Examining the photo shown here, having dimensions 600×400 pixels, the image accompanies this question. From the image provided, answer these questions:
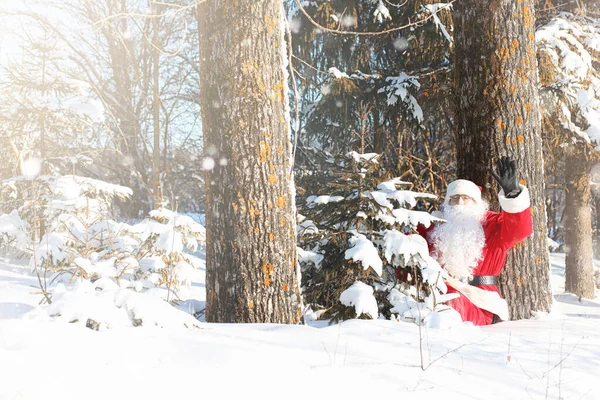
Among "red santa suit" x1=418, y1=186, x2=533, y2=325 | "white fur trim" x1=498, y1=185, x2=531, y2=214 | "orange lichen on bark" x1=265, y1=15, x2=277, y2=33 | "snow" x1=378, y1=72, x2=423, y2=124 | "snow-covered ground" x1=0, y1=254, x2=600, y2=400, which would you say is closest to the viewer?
"snow-covered ground" x1=0, y1=254, x2=600, y2=400

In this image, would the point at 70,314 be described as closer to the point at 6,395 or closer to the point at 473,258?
the point at 6,395

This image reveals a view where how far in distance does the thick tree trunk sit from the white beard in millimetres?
314

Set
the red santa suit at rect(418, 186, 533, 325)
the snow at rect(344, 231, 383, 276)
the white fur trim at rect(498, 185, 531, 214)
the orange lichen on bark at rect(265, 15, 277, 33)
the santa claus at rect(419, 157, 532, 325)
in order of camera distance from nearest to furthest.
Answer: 1. the orange lichen on bark at rect(265, 15, 277, 33)
2. the white fur trim at rect(498, 185, 531, 214)
3. the red santa suit at rect(418, 186, 533, 325)
4. the santa claus at rect(419, 157, 532, 325)
5. the snow at rect(344, 231, 383, 276)

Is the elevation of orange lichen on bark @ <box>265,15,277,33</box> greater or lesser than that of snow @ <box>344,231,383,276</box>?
greater

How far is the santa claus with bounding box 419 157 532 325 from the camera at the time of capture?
444 cm

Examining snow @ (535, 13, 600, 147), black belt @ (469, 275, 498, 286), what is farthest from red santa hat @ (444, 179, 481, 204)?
snow @ (535, 13, 600, 147)

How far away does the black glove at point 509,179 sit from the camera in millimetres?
4246

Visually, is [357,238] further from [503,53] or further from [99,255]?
[99,255]

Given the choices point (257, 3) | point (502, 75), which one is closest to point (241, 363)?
point (257, 3)

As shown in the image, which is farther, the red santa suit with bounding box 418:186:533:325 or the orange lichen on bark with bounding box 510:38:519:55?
the orange lichen on bark with bounding box 510:38:519:55

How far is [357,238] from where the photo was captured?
16.6 feet

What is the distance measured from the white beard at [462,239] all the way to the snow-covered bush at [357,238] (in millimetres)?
249

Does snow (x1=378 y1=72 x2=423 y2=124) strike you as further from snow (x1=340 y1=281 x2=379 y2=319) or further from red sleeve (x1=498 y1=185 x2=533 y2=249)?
snow (x1=340 y1=281 x2=379 y2=319)

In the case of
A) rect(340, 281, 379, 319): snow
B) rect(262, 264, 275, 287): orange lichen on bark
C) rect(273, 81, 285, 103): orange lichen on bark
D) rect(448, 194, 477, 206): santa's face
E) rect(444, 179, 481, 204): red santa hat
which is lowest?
rect(340, 281, 379, 319): snow
